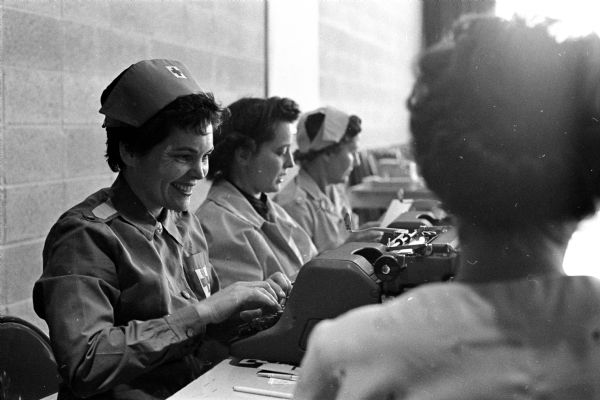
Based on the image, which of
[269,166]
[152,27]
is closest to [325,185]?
[269,166]

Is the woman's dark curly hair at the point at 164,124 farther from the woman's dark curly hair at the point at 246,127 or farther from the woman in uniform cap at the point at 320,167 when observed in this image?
the woman in uniform cap at the point at 320,167

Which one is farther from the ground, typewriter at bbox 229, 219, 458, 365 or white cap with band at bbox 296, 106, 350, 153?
white cap with band at bbox 296, 106, 350, 153

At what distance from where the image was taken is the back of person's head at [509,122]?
23.5 inches

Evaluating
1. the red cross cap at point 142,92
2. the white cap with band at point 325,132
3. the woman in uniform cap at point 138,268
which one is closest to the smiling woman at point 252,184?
the woman in uniform cap at point 138,268

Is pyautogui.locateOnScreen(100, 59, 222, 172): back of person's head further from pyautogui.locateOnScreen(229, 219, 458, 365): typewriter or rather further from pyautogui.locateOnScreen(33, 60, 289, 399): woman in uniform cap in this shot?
pyautogui.locateOnScreen(229, 219, 458, 365): typewriter

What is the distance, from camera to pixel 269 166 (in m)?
1.87

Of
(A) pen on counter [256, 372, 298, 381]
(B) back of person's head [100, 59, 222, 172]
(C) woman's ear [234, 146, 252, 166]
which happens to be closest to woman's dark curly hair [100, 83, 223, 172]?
(B) back of person's head [100, 59, 222, 172]

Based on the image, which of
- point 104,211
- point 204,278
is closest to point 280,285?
point 204,278

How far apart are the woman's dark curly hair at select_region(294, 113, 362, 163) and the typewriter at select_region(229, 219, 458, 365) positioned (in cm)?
142

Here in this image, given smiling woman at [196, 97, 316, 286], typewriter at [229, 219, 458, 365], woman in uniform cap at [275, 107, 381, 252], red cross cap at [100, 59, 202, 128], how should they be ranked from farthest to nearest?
woman in uniform cap at [275, 107, 381, 252]
smiling woman at [196, 97, 316, 286]
red cross cap at [100, 59, 202, 128]
typewriter at [229, 219, 458, 365]

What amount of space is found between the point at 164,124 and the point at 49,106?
0.46m

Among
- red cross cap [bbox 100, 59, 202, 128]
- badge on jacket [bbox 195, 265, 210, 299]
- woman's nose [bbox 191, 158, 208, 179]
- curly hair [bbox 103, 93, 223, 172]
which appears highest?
red cross cap [bbox 100, 59, 202, 128]

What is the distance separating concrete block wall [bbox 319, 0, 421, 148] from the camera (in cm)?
72

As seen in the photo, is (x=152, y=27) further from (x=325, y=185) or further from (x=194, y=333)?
(x=325, y=185)
